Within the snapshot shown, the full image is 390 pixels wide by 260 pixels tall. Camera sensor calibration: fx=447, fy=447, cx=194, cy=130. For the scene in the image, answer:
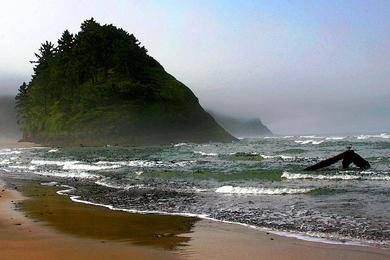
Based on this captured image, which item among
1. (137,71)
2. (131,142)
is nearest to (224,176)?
(131,142)

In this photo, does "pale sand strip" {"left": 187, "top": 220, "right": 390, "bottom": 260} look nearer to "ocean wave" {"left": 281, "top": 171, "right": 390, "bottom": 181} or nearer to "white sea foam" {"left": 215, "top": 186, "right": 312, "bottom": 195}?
"white sea foam" {"left": 215, "top": 186, "right": 312, "bottom": 195}

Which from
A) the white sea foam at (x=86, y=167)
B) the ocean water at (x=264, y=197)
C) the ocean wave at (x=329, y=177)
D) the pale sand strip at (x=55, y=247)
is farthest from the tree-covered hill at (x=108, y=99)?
the pale sand strip at (x=55, y=247)

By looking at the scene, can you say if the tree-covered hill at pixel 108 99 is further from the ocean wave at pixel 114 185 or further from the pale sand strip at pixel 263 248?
the pale sand strip at pixel 263 248

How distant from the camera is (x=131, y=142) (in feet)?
253

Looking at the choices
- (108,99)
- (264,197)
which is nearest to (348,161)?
(264,197)

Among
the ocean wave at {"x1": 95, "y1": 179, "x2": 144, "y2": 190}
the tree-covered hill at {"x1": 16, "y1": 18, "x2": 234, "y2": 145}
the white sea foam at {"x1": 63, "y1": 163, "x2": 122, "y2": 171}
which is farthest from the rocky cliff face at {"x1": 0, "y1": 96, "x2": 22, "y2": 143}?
the ocean wave at {"x1": 95, "y1": 179, "x2": 144, "y2": 190}

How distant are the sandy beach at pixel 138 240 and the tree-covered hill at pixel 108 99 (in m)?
65.3

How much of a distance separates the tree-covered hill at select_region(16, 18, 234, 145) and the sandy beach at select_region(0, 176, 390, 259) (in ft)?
214

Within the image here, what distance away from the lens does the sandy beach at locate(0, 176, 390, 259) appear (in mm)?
7586

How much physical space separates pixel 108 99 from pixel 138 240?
76.1m

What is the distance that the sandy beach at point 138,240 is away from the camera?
24.9 ft

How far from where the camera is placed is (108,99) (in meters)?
83.1

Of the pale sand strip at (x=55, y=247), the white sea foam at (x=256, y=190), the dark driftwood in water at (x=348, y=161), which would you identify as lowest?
the pale sand strip at (x=55, y=247)

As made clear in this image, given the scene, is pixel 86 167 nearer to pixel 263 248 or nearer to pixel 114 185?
pixel 114 185
